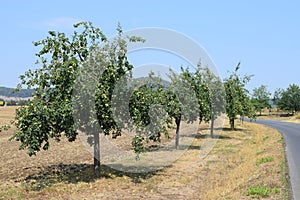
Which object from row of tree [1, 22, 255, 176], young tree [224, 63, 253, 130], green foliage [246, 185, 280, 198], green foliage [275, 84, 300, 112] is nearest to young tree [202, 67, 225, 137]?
young tree [224, 63, 253, 130]

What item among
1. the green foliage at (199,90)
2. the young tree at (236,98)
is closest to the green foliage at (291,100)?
the young tree at (236,98)

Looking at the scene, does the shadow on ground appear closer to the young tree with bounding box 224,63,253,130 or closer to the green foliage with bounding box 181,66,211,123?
the green foliage with bounding box 181,66,211,123

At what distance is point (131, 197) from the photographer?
1320cm

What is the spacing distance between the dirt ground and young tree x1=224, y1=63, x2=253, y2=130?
56.2ft

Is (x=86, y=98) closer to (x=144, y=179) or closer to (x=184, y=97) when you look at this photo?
(x=144, y=179)

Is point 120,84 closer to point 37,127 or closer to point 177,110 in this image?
point 37,127

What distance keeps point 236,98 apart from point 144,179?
26890 millimetres

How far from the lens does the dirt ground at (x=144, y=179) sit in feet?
43.0

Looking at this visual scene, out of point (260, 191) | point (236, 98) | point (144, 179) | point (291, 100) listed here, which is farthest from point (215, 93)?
point (291, 100)

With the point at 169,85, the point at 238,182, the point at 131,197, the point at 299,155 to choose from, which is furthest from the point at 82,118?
the point at 299,155

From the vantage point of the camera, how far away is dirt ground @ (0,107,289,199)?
13.1 m

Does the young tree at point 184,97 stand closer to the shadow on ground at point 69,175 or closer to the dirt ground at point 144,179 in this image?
the dirt ground at point 144,179

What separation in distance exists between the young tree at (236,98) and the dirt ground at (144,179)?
1714cm

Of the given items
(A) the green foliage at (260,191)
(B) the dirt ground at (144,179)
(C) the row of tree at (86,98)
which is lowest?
(B) the dirt ground at (144,179)
